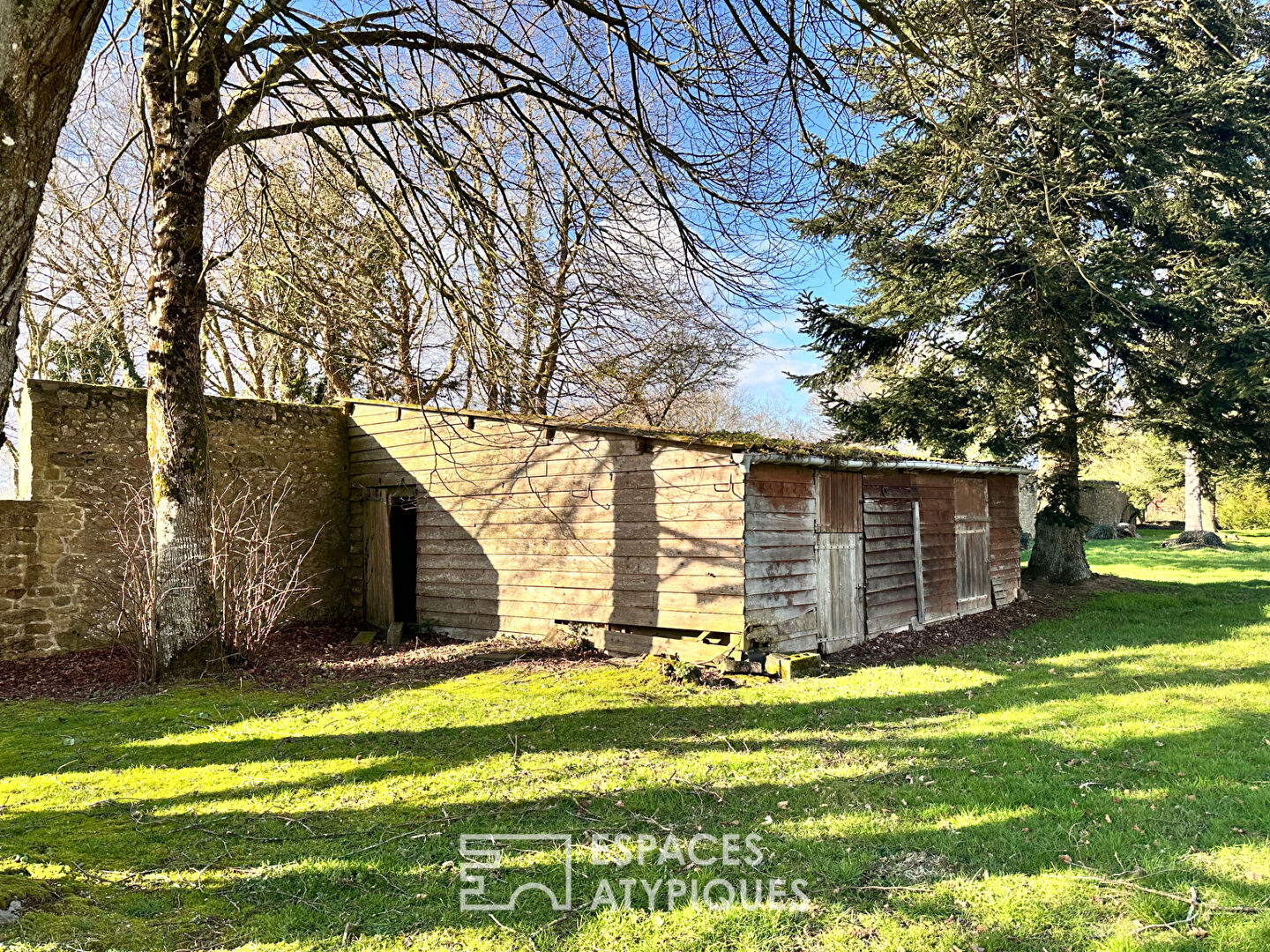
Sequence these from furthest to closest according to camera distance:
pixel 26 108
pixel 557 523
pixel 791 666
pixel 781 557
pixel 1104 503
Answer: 1. pixel 1104 503
2. pixel 557 523
3. pixel 781 557
4. pixel 791 666
5. pixel 26 108

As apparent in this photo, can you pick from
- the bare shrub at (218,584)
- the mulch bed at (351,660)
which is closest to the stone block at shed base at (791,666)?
the mulch bed at (351,660)

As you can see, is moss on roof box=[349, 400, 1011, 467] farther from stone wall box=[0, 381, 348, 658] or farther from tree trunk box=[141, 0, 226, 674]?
stone wall box=[0, 381, 348, 658]

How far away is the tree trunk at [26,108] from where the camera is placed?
2582 millimetres

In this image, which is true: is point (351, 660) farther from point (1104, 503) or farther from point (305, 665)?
point (1104, 503)

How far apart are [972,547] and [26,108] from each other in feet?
45.1

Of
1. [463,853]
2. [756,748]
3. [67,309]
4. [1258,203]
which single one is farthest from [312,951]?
[1258,203]

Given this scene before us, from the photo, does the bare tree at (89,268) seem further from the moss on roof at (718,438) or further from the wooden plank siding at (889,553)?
the wooden plank siding at (889,553)

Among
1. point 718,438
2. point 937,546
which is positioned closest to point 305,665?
point 718,438

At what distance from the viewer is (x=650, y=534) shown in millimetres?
9477

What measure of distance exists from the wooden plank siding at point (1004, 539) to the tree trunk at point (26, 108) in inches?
566

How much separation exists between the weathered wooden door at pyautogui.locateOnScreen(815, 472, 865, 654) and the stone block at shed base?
0.92m

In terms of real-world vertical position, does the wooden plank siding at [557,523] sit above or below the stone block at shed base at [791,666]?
above

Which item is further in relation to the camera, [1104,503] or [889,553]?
[1104,503]

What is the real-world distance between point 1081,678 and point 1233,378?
316 inches
